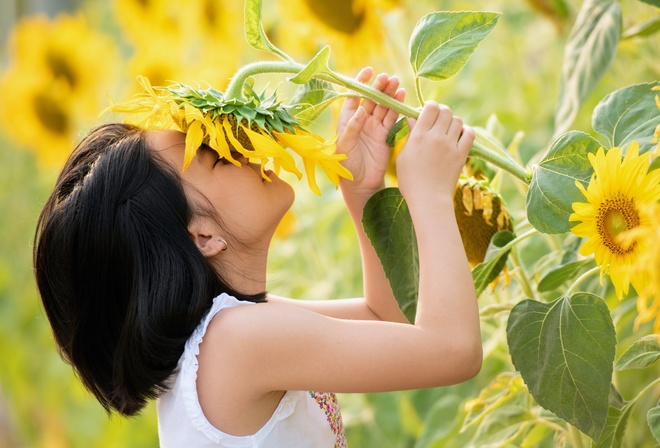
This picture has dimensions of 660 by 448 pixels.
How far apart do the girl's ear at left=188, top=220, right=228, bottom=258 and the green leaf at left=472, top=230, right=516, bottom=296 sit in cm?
22

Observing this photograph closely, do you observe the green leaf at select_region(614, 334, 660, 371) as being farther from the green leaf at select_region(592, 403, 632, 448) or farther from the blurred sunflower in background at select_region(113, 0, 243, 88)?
the blurred sunflower in background at select_region(113, 0, 243, 88)

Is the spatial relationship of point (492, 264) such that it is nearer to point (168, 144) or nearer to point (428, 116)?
point (428, 116)

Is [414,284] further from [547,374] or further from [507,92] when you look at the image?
[507,92]

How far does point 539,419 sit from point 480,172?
0.77 ft

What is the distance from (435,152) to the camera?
2.37 feet

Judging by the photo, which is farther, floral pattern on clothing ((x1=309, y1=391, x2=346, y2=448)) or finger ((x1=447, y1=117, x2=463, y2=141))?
floral pattern on clothing ((x1=309, y1=391, x2=346, y2=448))

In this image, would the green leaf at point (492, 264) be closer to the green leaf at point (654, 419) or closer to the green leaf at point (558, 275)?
the green leaf at point (558, 275)

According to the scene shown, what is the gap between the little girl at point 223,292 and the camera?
0.71 metres

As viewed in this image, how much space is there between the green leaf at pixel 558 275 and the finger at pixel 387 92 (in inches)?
7.7

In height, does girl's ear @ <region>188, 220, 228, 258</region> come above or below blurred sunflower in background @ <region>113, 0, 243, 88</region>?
above

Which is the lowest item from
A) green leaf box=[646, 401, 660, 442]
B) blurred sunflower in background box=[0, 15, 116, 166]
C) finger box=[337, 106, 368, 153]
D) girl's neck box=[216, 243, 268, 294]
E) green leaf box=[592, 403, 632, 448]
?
blurred sunflower in background box=[0, 15, 116, 166]

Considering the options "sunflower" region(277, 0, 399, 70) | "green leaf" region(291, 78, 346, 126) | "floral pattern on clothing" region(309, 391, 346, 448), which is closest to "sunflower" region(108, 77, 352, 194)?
"green leaf" region(291, 78, 346, 126)

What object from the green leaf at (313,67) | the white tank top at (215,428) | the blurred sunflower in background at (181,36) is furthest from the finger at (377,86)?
the blurred sunflower in background at (181,36)

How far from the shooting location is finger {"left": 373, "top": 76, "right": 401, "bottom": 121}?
77cm
